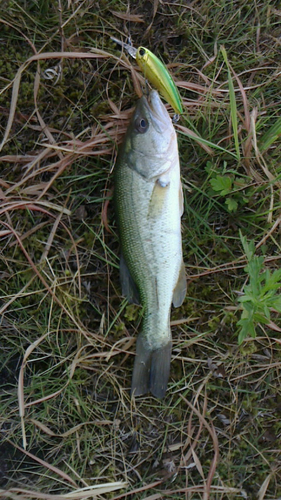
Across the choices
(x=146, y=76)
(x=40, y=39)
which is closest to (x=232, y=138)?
(x=146, y=76)

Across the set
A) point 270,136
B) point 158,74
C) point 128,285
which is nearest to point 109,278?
point 128,285

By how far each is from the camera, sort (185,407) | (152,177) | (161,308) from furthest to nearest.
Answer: (185,407) → (161,308) → (152,177)

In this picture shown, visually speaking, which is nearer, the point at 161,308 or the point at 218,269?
the point at 161,308

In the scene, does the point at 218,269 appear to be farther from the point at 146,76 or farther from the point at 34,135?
the point at 34,135

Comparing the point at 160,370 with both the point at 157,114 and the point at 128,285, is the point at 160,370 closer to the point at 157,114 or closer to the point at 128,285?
the point at 128,285

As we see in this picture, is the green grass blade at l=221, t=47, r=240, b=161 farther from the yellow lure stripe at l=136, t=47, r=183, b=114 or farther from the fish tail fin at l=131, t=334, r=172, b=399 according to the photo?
the fish tail fin at l=131, t=334, r=172, b=399

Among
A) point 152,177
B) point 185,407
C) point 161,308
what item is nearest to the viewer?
point 152,177
